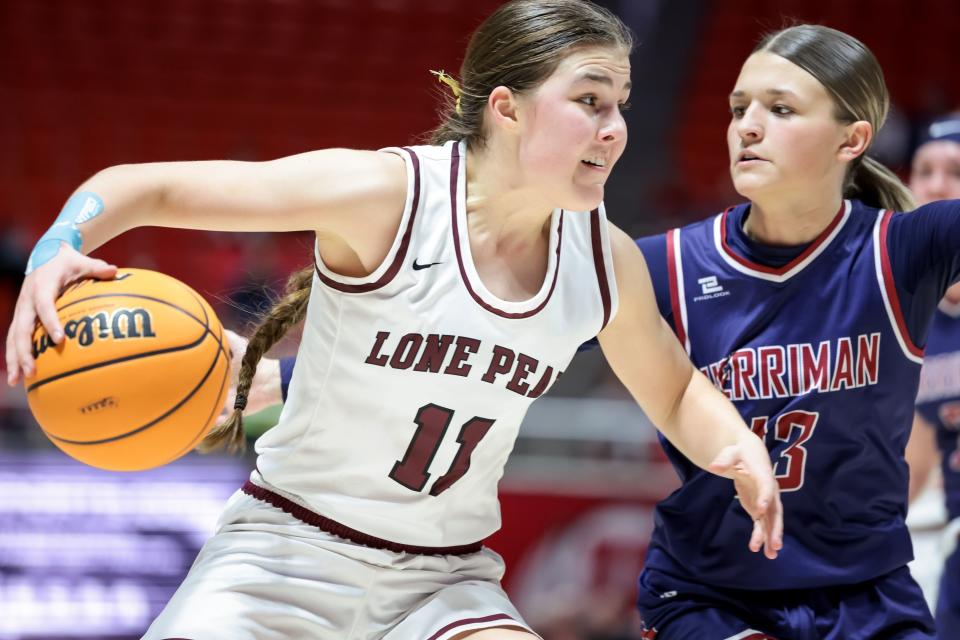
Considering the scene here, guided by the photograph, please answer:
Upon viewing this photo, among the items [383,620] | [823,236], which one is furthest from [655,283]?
[383,620]

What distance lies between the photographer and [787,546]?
3090mm

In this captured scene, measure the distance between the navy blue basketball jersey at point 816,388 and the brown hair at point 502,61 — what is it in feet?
2.58

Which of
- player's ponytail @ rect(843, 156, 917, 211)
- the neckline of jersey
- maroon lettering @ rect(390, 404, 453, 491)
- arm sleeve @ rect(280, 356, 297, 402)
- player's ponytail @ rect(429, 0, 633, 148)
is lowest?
arm sleeve @ rect(280, 356, 297, 402)

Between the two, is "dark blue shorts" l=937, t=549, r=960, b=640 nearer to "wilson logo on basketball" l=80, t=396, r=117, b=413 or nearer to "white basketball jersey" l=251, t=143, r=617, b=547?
"white basketball jersey" l=251, t=143, r=617, b=547

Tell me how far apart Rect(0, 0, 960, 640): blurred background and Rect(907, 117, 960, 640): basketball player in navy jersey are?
6.38 ft

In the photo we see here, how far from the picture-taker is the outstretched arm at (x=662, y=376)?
2947 mm

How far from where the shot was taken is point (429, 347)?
2.77 metres

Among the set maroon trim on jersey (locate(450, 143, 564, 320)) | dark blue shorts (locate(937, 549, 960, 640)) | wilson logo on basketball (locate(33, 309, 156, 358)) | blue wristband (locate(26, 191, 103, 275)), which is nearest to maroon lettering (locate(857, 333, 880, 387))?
maroon trim on jersey (locate(450, 143, 564, 320))

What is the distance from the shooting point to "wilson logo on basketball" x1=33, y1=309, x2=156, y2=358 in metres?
2.43

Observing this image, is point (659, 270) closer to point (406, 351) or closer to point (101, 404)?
point (406, 351)

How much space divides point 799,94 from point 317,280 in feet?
4.55

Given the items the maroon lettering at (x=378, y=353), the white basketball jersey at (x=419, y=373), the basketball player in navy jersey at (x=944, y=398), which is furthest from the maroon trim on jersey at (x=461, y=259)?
the basketball player in navy jersey at (x=944, y=398)

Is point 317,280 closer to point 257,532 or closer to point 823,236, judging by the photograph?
point 257,532

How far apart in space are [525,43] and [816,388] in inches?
45.5
